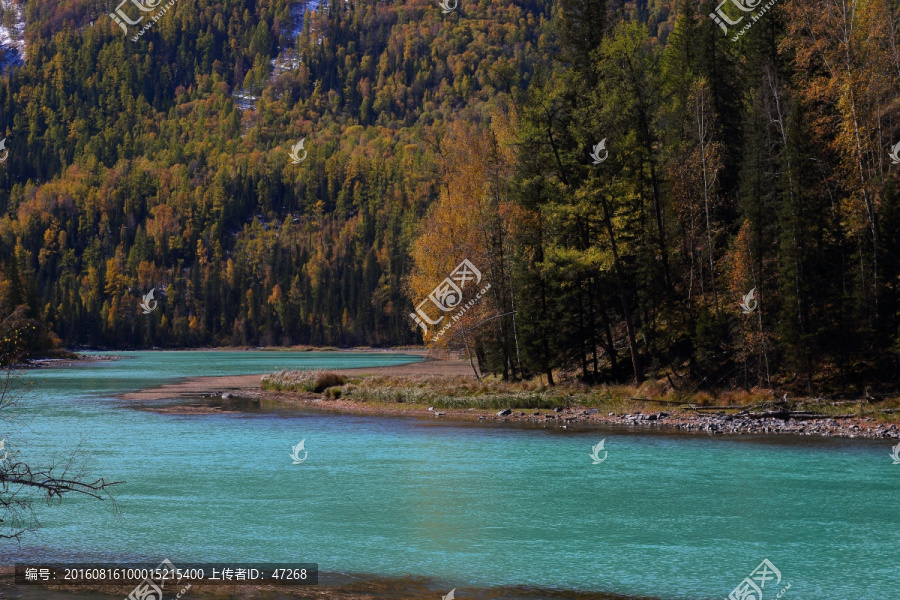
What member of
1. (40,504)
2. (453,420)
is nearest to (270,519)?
(40,504)

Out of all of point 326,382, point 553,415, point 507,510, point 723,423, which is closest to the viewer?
point 507,510

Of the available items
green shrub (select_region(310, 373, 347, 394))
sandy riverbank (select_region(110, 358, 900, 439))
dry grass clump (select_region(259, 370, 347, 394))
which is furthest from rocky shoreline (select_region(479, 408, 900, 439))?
dry grass clump (select_region(259, 370, 347, 394))

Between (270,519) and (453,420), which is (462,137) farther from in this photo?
(270,519)

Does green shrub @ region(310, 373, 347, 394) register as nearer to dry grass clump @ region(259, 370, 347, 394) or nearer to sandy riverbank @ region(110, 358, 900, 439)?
dry grass clump @ region(259, 370, 347, 394)

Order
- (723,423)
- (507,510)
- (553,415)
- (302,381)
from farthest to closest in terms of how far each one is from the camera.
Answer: (302,381)
(553,415)
(723,423)
(507,510)

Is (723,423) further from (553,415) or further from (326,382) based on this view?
(326,382)

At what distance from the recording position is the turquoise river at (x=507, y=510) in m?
14.9

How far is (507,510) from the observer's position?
1973cm

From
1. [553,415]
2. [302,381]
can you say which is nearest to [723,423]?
[553,415]

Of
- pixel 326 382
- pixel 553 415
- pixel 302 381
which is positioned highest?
pixel 302 381

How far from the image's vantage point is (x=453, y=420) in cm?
3825

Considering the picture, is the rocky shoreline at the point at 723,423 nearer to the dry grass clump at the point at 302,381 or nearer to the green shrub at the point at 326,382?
the green shrub at the point at 326,382

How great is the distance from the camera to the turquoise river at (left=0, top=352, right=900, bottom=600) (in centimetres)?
1493

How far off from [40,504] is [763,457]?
70.0 feet
